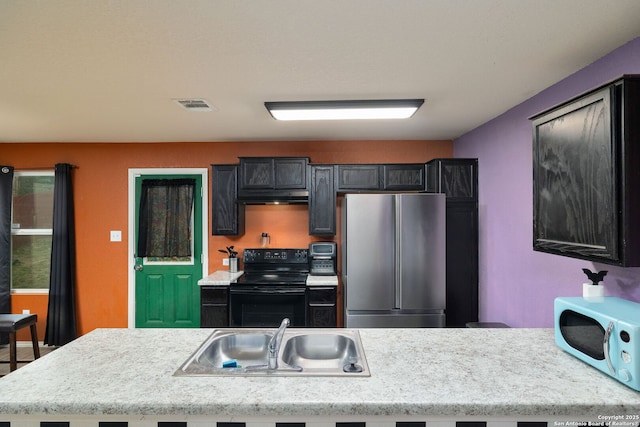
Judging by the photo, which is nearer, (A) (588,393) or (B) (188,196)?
(A) (588,393)

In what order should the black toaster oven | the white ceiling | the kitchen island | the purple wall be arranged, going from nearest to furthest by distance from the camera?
the kitchen island
the white ceiling
the purple wall
the black toaster oven

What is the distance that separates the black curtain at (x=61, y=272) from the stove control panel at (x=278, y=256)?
6.97 feet

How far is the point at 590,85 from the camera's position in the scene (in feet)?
6.52

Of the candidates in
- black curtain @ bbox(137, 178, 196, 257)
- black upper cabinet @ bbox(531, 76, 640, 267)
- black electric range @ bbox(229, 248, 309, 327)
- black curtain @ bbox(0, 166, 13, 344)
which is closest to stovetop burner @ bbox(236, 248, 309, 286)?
black electric range @ bbox(229, 248, 309, 327)

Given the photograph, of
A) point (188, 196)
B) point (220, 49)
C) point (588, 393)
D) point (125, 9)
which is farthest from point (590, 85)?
point (188, 196)

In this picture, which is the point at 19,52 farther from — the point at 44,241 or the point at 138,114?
the point at 44,241

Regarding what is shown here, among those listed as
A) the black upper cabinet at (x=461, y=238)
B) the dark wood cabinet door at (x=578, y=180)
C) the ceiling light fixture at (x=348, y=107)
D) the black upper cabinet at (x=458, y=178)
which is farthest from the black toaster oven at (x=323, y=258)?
the dark wood cabinet door at (x=578, y=180)

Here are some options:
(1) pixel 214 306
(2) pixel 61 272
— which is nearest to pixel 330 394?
(1) pixel 214 306

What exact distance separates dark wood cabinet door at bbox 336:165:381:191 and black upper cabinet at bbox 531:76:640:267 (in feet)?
6.59

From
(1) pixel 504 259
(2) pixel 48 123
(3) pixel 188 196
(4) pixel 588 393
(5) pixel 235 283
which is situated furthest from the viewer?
(3) pixel 188 196

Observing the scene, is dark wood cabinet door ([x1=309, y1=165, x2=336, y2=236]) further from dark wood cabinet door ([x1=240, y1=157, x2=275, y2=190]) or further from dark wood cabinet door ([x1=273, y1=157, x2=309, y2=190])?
dark wood cabinet door ([x1=240, y1=157, x2=275, y2=190])

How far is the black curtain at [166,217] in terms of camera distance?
13.3ft

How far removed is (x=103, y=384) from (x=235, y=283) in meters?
2.27

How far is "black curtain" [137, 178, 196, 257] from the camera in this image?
4.05 m
